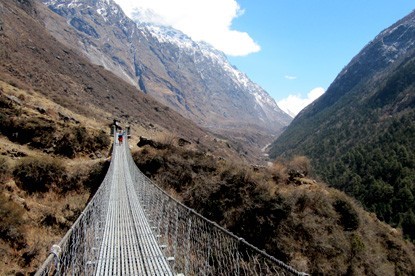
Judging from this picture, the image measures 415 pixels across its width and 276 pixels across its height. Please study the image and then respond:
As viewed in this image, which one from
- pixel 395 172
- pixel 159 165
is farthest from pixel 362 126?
pixel 159 165

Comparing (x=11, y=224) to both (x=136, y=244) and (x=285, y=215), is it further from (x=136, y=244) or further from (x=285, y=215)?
(x=285, y=215)

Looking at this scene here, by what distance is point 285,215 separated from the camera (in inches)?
941

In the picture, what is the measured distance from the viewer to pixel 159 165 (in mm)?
28891

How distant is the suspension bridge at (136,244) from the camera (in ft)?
20.7

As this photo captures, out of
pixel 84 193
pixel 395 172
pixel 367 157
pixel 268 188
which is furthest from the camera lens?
pixel 367 157

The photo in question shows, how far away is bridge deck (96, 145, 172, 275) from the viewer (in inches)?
309

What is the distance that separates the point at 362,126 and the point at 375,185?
6481 cm

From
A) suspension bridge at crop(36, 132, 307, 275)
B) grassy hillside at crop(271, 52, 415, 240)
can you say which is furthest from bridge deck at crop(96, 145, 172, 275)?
grassy hillside at crop(271, 52, 415, 240)

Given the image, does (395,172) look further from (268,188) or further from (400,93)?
(400,93)

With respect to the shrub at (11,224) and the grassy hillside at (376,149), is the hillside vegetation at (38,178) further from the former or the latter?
the grassy hillside at (376,149)

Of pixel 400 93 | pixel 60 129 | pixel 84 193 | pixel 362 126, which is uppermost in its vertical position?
pixel 400 93

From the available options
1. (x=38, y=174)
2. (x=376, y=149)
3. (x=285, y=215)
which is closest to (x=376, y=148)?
(x=376, y=149)

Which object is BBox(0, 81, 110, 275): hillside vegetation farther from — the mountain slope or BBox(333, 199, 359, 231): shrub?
the mountain slope

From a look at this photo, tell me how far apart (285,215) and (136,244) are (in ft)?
53.6
